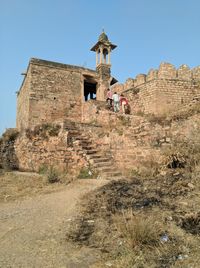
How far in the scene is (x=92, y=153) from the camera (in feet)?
32.1

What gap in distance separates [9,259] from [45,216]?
166 cm

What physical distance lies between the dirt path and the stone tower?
14.2 m

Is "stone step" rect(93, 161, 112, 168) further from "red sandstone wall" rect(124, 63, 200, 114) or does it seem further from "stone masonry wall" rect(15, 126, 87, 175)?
"red sandstone wall" rect(124, 63, 200, 114)

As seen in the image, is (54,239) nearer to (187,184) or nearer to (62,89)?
(187,184)

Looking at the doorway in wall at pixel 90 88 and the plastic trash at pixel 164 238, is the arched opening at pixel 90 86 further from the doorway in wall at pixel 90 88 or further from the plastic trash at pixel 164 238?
the plastic trash at pixel 164 238

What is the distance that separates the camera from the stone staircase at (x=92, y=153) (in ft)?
28.1

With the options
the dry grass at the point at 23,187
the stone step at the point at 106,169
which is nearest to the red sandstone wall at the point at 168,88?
the stone step at the point at 106,169

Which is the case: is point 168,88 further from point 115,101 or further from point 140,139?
point 140,139

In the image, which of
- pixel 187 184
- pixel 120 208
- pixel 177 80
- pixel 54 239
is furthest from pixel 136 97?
pixel 54 239

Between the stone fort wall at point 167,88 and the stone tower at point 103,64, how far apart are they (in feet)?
15.9

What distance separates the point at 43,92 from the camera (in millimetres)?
17750

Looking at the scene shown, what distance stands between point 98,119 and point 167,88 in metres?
4.35

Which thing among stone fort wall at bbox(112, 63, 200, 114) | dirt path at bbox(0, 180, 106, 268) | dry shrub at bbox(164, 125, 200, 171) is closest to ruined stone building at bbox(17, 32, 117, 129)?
stone fort wall at bbox(112, 63, 200, 114)

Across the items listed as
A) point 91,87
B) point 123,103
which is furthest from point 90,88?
point 123,103
